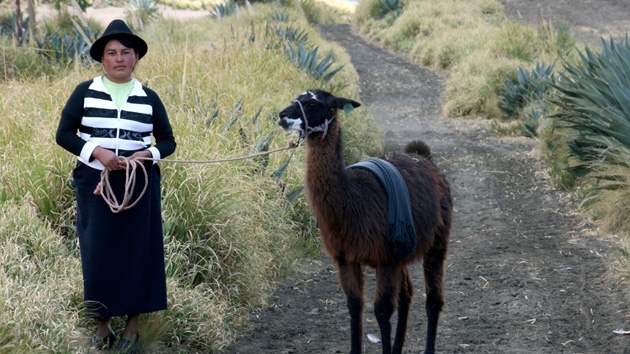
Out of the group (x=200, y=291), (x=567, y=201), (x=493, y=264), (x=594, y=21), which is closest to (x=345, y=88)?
(x=567, y=201)

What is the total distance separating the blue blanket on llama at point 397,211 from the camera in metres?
5.23

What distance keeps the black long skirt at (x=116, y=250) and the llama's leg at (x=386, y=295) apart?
4.59ft

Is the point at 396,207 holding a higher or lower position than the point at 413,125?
higher

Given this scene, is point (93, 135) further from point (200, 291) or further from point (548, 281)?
point (548, 281)

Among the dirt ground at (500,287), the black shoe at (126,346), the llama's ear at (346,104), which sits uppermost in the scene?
the llama's ear at (346,104)

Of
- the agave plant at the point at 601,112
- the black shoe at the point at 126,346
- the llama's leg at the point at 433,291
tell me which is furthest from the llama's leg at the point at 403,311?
the agave plant at the point at 601,112

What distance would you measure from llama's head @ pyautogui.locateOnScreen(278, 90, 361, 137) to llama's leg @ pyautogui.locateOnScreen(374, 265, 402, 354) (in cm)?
100

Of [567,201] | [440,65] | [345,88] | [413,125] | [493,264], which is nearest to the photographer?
[493,264]

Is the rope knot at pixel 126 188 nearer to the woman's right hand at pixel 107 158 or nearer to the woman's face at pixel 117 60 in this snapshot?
the woman's right hand at pixel 107 158

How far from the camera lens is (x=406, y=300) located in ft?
19.1

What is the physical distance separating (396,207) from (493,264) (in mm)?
3313

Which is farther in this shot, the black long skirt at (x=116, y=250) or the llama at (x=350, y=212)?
the llama at (x=350, y=212)

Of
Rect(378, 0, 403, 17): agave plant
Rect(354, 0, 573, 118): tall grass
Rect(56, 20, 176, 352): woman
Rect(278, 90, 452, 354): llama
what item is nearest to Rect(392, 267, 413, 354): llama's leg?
Rect(278, 90, 452, 354): llama

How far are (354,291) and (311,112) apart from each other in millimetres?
1183
